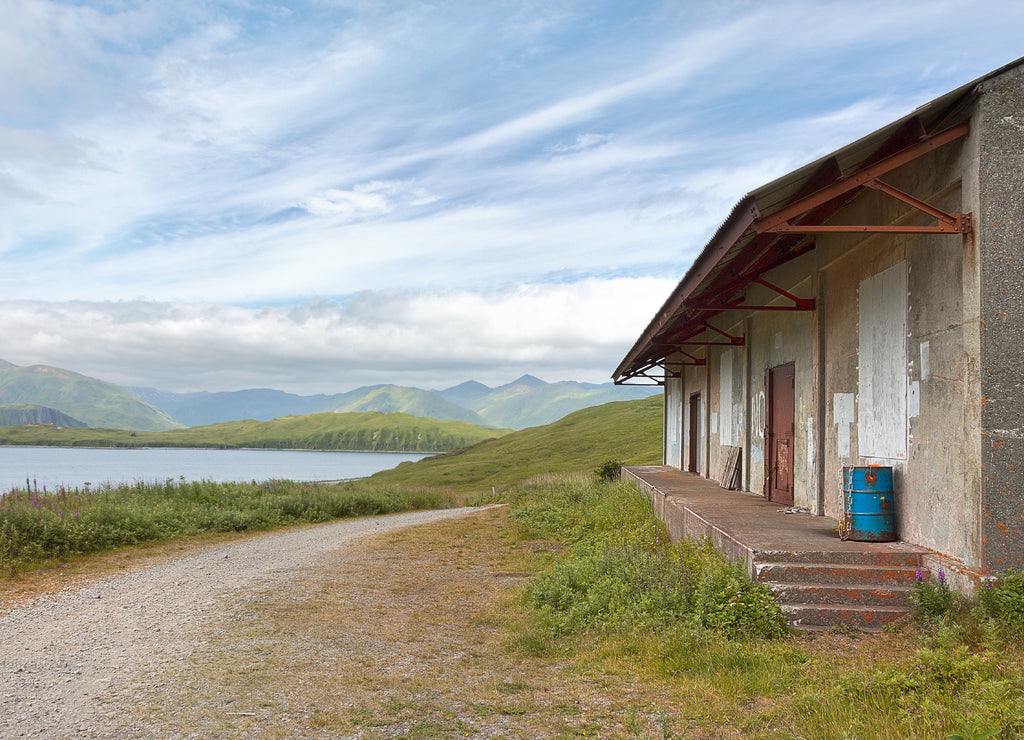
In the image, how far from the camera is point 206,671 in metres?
5.80

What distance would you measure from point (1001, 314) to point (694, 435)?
643 inches

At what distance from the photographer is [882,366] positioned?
8.41 meters

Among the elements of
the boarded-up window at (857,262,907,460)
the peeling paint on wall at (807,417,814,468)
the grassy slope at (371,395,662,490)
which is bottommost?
the grassy slope at (371,395,662,490)

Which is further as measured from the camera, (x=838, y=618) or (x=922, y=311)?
(x=922, y=311)

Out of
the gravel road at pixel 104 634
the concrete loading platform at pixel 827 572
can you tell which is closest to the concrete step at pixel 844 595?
the concrete loading platform at pixel 827 572

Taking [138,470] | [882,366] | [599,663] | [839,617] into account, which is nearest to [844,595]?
[839,617]

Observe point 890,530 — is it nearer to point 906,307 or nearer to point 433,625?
point 906,307

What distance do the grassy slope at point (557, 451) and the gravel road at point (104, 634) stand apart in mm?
31605

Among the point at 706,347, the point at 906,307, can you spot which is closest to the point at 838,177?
the point at 906,307

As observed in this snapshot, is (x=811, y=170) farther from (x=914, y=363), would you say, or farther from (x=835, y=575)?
(x=835, y=575)

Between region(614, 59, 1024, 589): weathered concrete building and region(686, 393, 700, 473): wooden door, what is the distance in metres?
9.97

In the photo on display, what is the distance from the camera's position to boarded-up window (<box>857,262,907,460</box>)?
7.93 metres

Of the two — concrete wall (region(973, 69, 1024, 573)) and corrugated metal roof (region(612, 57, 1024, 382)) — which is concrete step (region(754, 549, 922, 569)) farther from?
corrugated metal roof (region(612, 57, 1024, 382))

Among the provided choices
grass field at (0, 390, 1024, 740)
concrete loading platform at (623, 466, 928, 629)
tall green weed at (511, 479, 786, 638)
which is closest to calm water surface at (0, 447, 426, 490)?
grass field at (0, 390, 1024, 740)
